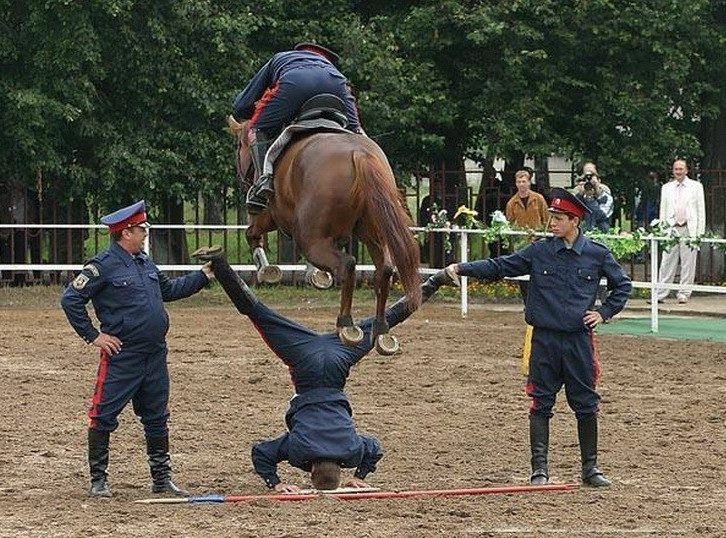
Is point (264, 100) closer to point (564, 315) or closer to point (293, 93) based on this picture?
point (293, 93)

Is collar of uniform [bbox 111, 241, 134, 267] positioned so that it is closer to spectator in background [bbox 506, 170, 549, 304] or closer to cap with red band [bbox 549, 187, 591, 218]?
cap with red band [bbox 549, 187, 591, 218]

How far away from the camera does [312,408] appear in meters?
9.23

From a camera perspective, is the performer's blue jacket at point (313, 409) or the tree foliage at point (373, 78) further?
the tree foliage at point (373, 78)

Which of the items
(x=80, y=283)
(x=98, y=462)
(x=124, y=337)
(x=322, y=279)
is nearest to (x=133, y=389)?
(x=124, y=337)

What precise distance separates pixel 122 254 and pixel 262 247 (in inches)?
88.9

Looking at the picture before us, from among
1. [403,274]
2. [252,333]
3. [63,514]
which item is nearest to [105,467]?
[63,514]

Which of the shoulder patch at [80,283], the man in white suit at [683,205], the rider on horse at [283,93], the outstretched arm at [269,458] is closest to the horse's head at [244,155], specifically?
the rider on horse at [283,93]

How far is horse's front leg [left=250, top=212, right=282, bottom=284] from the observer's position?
10914mm

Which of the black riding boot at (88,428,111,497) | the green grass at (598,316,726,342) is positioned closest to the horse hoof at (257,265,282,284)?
the black riding boot at (88,428,111,497)

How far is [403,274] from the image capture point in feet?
31.8

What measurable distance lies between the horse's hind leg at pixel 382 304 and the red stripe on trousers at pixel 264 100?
155 centimetres

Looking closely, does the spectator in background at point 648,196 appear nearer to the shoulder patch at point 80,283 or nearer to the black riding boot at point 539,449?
the black riding boot at point 539,449

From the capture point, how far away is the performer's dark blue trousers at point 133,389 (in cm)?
916

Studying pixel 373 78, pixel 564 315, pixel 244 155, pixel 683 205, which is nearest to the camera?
pixel 564 315
